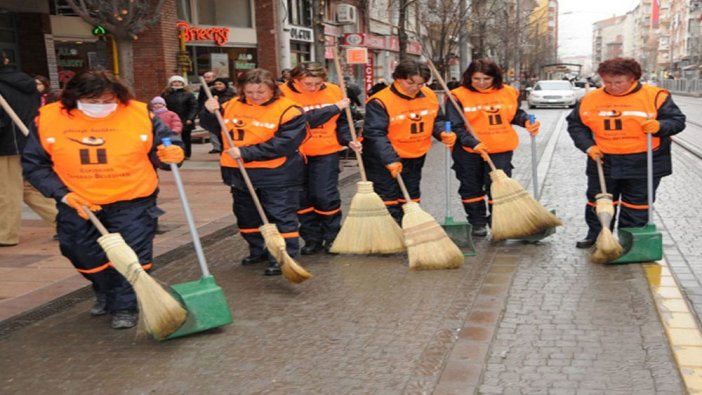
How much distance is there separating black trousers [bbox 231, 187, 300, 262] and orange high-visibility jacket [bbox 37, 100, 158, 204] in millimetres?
1400

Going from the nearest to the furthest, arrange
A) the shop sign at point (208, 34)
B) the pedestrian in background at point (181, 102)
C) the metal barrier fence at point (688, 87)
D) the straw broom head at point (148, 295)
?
the straw broom head at point (148, 295)
the pedestrian in background at point (181, 102)
the shop sign at point (208, 34)
the metal barrier fence at point (688, 87)

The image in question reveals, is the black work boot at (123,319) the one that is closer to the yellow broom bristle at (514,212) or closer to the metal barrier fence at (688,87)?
the yellow broom bristle at (514,212)

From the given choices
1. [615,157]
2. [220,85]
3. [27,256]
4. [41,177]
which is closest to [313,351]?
[41,177]

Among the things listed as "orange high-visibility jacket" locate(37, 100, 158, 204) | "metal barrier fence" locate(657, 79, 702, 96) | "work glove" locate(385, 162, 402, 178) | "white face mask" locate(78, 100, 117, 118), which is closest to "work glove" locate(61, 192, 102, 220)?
"orange high-visibility jacket" locate(37, 100, 158, 204)

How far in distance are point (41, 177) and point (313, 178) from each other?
102 inches

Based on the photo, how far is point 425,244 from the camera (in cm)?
567

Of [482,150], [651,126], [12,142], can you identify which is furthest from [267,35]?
[651,126]

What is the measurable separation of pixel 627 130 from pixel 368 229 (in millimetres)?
2275

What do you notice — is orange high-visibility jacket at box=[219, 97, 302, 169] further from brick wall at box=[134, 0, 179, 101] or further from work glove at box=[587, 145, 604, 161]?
brick wall at box=[134, 0, 179, 101]

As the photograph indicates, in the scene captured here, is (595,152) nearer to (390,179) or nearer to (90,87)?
(390,179)

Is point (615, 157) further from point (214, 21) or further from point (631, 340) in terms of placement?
point (214, 21)

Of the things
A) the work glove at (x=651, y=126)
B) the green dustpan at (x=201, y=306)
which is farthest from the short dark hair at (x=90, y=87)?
the work glove at (x=651, y=126)

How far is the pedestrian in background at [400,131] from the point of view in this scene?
6.34m

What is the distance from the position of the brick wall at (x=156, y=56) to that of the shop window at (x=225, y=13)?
3.00 m
